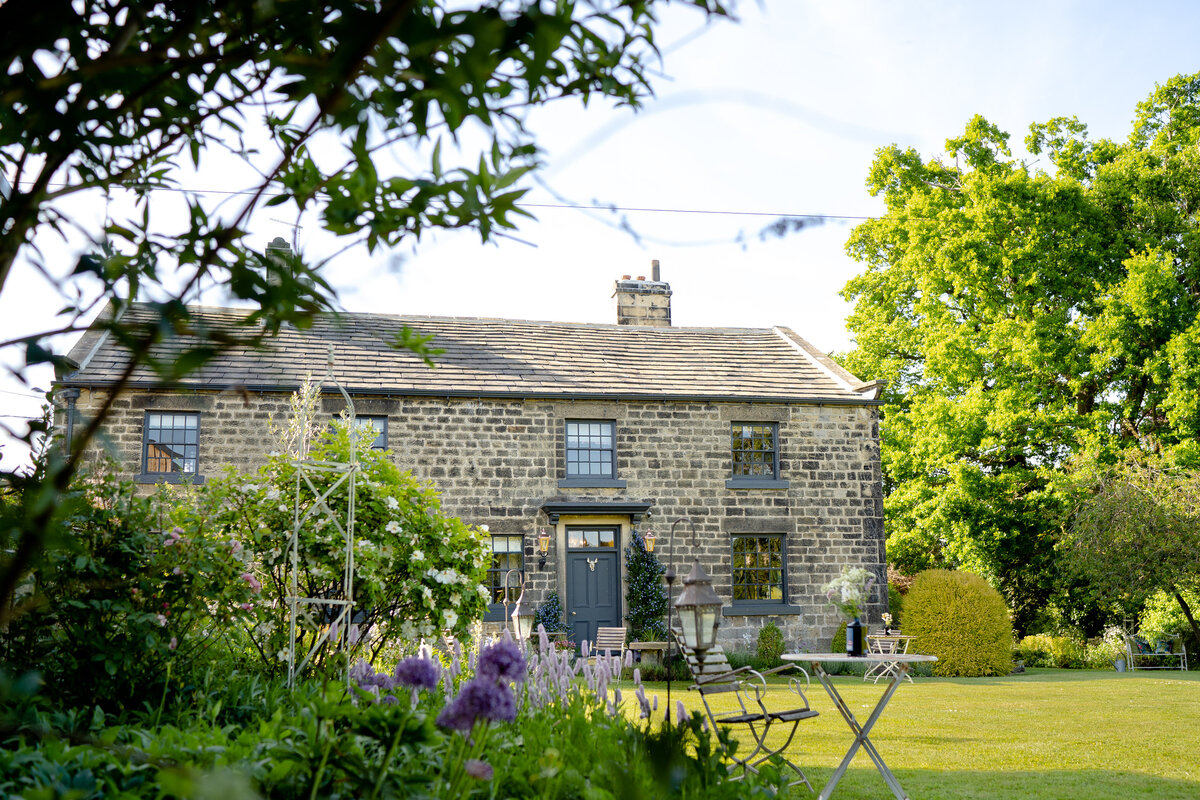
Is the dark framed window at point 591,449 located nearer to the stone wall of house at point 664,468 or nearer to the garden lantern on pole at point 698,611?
the stone wall of house at point 664,468

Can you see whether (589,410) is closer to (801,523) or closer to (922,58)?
(801,523)

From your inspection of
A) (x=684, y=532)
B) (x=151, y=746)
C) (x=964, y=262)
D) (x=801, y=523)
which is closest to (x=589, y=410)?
(x=684, y=532)

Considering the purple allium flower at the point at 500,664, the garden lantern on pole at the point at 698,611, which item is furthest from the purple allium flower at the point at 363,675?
the purple allium flower at the point at 500,664

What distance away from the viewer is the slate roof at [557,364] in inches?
624

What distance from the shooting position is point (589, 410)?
17.0 meters

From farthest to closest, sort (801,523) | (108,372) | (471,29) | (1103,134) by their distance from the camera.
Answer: (1103,134) < (801,523) < (108,372) < (471,29)

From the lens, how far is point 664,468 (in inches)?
678

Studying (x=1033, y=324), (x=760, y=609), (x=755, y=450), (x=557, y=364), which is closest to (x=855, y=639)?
(x=760, y=609)

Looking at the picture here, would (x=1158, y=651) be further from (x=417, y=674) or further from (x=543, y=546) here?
(x=417, y=674)

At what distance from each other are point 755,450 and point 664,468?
1877 millimetres

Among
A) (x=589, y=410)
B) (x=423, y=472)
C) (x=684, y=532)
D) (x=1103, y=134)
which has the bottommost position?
(x=684, y=532)

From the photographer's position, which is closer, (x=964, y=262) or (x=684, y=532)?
(x=684, y=532)

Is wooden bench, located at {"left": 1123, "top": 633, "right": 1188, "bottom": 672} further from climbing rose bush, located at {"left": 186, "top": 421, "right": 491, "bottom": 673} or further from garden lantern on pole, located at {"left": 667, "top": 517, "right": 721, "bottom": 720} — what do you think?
garden lantern on pole, located at {"left": 667, "top": 517, "right": 721, "bottom": 720}

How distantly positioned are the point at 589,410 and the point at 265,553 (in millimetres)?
11526
